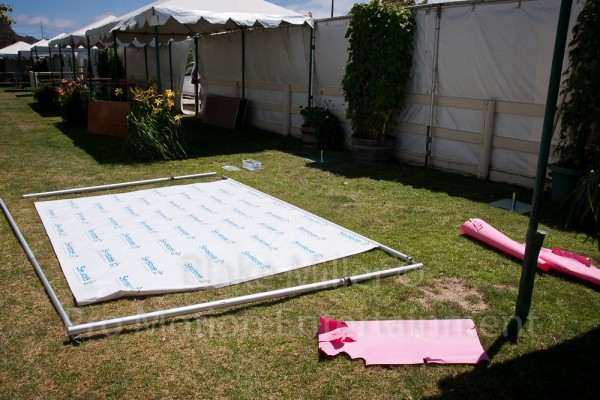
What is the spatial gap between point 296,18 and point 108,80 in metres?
10.8

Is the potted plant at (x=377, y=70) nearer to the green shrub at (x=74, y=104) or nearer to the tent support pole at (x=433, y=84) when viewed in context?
the tent support pole at (x=433, y=84)

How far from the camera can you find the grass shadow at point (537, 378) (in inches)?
94.3

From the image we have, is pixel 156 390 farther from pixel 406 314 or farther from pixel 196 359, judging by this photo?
pixel 406 314

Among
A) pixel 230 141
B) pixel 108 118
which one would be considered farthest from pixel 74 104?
pixel 230 141

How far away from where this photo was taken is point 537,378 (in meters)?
2.51

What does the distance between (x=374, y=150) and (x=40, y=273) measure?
17.6 feet

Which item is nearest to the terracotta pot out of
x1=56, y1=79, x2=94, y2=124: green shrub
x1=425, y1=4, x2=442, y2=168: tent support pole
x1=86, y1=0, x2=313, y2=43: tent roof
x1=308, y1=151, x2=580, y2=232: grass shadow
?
x1=308, y1=151, x2=580, y2=232: grass shadow

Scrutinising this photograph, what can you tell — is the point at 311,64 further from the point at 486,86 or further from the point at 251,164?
the point at 486,86

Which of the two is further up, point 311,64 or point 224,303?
point 311,64

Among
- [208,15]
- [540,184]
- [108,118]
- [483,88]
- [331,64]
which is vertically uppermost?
[208,15]

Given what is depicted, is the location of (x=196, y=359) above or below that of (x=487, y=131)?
below

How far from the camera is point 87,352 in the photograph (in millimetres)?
2684

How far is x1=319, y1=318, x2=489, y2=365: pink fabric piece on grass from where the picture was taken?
8.74 feet

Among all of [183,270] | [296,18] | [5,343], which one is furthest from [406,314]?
[296,18]
